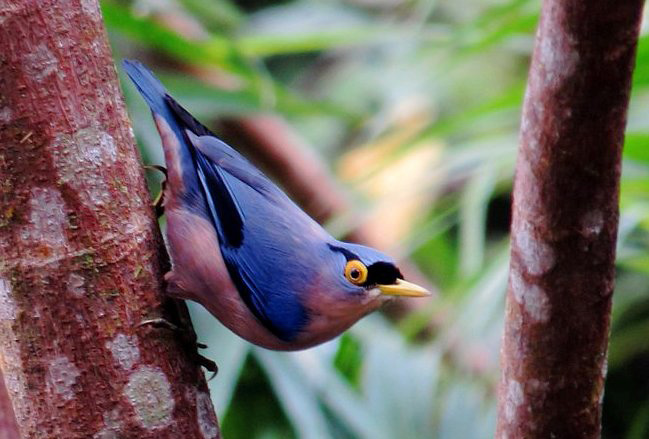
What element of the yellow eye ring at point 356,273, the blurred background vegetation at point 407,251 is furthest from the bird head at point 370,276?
Result: the blurred background vegetation at point 407,251

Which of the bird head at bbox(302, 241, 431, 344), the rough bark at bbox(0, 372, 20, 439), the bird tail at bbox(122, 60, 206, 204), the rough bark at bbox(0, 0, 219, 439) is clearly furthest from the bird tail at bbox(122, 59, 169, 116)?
the rough bark at bbox(0, 372, 20, 439)

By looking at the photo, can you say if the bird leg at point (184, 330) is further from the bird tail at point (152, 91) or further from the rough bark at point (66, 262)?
the bird tail at point (152, 91)

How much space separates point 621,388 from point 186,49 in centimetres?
236

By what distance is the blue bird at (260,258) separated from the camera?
6.68 ft

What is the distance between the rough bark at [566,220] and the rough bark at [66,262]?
0.65m

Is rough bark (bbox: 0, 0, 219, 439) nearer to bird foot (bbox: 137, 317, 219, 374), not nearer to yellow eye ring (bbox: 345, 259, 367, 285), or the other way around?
bird foot (bbox: 137, 317, 219, 374)

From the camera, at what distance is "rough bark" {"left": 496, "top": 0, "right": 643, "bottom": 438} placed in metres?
1.49

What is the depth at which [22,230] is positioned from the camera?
1729mm

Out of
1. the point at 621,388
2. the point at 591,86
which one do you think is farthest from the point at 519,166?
the point at 621,388

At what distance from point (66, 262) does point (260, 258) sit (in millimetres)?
486

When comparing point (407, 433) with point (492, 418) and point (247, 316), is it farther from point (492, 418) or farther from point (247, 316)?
point (247, 316)

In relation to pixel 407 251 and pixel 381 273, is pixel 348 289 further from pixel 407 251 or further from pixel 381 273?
pixel 407 251

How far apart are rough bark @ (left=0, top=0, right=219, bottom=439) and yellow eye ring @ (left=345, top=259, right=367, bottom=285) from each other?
46 cm

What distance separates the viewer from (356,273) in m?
2.06
